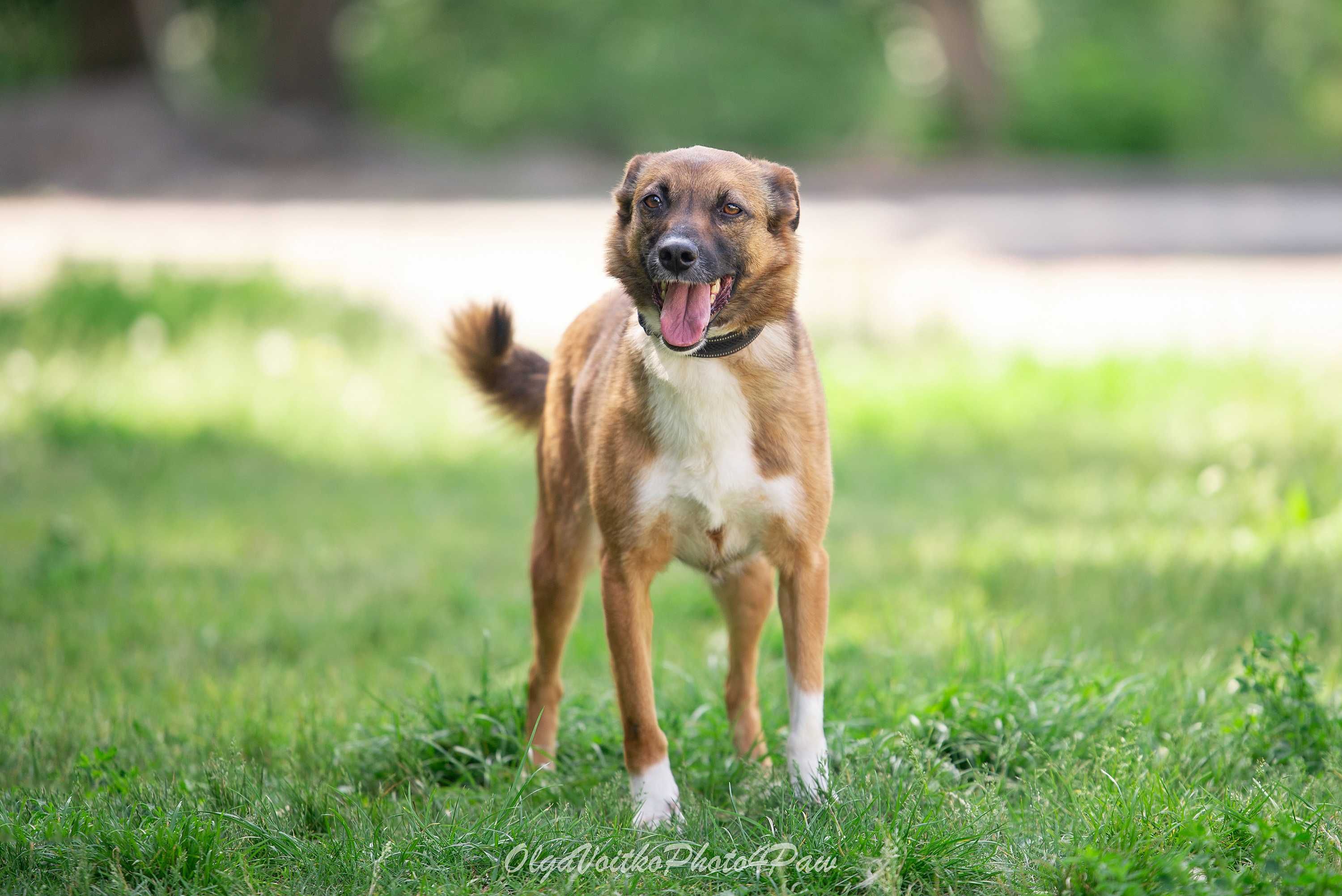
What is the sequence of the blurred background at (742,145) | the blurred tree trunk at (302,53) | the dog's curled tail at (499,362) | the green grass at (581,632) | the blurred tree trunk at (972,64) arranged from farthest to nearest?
the blurred tree trunk at (972,64) → the blurred tree trunk at (302,53) → the blurred background at (742,145) → the dog's curled tail at (499,362) → the green grass at (581,632)

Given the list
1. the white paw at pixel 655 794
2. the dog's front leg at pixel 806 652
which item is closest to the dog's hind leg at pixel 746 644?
the dog's front leg at pixel 806 652

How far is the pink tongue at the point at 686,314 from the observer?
319cm

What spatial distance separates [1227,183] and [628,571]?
52.3 feet

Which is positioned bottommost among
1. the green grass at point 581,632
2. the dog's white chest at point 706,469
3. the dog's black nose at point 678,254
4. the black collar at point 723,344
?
the green grass at point 581,632

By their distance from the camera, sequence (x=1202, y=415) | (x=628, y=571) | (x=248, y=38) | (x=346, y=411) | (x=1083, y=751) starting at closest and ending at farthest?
1. (x=628, y=571)
2. (x=1083, y=751)
3. (x=1202, y=415)
4. (x=346, y=411)
5. (x=248, y=38)

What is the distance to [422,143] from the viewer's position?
71.1ft

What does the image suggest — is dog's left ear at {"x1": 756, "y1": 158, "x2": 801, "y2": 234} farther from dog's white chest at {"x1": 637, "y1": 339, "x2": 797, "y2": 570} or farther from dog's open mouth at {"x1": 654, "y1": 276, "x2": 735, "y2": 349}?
dog's white chest at {"x1": 637, "y1": 339, "x2": 797, "y2": 570}

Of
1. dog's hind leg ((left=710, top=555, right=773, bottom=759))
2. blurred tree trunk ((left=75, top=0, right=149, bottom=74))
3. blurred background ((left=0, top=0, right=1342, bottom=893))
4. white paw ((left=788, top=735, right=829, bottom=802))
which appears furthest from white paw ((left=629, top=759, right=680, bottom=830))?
blurred tree trunk ((left=75, top=0, right=149, bottom=74))

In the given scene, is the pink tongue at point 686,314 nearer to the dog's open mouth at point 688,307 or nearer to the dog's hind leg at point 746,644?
the dog's open mouth at point 688,307

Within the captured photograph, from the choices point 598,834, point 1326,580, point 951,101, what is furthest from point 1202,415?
point 951,101

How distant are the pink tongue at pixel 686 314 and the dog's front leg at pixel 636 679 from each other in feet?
1.93

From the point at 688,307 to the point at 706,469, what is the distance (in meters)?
0.41

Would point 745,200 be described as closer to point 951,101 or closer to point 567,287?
point 567,287

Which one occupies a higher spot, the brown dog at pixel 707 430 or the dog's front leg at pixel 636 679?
the brown dog at pixel 707 430
